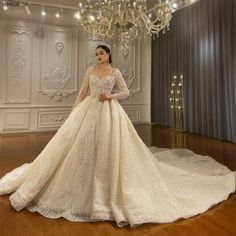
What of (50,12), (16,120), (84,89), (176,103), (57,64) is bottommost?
(16,120)

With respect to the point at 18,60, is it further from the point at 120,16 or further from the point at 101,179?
the point at 101,179

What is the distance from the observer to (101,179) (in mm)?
2230

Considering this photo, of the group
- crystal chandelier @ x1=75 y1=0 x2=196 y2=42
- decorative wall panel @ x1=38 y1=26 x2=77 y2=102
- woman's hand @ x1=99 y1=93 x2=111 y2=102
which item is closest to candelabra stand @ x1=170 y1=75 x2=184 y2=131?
decorative wall panel @ x1=38 y1=26 x2=77 y2=102

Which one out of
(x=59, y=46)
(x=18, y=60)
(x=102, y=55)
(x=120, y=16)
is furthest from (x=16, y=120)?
(x=102, y=55)

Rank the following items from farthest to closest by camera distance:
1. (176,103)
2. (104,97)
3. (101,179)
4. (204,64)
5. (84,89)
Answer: (176,103)
(204,64)
(84,89)
(104,97)
(101,179)

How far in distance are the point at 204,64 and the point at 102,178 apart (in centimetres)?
451

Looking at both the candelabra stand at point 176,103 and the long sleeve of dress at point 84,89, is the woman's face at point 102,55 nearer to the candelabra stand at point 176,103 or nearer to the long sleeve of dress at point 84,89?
the long sleeve of dress at point 84,89

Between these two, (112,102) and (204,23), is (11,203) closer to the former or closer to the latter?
(112,102)

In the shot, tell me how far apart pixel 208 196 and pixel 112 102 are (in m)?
1.26

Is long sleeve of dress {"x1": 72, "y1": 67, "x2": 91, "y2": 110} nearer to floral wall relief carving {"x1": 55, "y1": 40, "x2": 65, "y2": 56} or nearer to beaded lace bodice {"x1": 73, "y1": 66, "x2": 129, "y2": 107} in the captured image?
beaded lace bodice {"x1": 73, "y1": 66, "x2": 129, "y2": 107}

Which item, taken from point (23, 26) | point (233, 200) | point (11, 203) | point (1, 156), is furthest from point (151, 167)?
point (23, 26)

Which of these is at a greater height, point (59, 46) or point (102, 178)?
A: point (59, 46)

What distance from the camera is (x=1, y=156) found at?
4.16m

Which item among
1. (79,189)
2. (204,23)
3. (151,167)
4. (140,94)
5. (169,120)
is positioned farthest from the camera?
(140,94)
